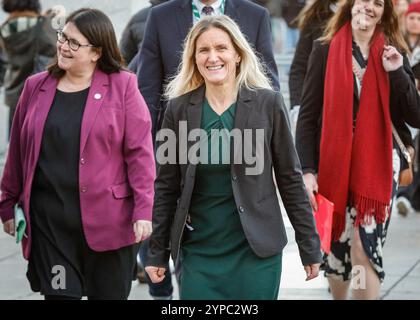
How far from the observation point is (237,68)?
221 inches

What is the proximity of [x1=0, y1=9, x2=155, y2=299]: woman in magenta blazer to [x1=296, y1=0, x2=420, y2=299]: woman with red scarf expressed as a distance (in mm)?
1424

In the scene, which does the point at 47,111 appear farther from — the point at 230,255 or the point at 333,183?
the point at 333,183

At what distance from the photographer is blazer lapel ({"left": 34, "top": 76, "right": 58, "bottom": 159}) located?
5.84m

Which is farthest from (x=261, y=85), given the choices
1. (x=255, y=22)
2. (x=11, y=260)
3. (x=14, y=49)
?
(x=14, y=49)

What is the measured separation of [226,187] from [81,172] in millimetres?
799

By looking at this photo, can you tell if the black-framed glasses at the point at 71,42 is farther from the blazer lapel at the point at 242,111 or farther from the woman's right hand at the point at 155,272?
the woman's right hand at the point at 155,272

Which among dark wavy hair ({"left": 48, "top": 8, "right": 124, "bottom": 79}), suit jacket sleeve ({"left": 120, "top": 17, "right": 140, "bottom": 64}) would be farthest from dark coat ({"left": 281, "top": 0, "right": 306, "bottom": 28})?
dark wavy hair ({"left": 48, "top": 8, "right": 124, "bottom": 79})

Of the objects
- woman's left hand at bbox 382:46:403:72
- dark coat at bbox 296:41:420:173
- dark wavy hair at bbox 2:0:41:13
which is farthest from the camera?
dark wavy hair at bbox 2:0:41:13

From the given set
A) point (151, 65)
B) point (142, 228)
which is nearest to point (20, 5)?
point (151, 65)

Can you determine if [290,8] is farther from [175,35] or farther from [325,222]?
[325,222]

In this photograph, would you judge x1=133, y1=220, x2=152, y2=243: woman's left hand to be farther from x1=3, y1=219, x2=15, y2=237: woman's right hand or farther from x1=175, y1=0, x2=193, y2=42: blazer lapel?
x1=175, y1=0, x2=193, y2=42: blazer lapel

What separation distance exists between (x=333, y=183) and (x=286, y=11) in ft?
39.4

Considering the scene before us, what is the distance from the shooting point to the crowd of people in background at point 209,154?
5398 mm

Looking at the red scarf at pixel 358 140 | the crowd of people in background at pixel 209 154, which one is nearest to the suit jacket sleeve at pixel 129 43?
the crowd of people in background at pixel 209 154
